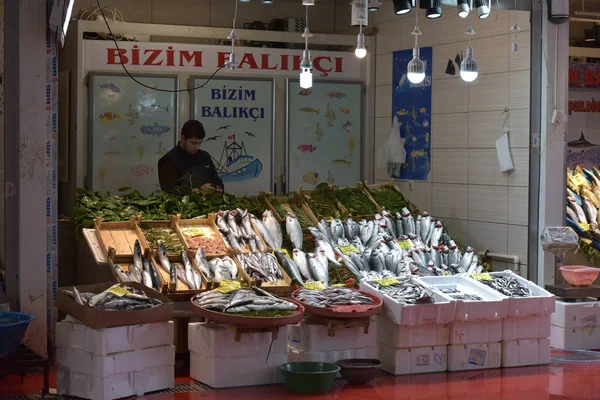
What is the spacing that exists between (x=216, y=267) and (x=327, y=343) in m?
1.26

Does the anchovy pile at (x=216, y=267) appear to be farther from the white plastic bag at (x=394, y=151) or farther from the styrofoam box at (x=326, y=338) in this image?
the white plastic bag at (x=394, y=151)

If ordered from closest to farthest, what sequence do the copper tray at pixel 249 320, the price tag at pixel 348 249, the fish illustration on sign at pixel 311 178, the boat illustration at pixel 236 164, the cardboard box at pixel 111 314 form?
the cardboard box at pixel 111 314 → the copper tray at pixel 249 320 → the price tag at pixel 348 249 → the boat illustration at pixel 236 164 → the fish illustration on sign at pixel 311 178

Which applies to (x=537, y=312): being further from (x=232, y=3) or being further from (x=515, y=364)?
(x=232, y=3)

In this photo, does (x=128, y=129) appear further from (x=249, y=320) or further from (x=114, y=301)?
(x=249, y=320)

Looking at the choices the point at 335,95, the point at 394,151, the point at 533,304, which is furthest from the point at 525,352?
the point at 335,95

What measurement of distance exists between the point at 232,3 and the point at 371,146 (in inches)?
117

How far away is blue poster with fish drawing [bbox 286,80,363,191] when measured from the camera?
39.2ft

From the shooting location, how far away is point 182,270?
8.12 meters

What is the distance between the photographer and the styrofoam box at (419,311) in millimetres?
7688

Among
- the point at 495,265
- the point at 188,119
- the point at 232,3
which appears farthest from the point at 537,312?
the point at 232,3

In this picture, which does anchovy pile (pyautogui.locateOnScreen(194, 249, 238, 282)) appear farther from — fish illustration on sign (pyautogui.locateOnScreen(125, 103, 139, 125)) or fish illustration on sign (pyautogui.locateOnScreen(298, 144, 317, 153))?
fish illustration on sign (pyautogui.locateOnScreen(298, 144, 317, 153))

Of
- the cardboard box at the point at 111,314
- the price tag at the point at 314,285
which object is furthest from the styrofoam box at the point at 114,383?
the price tag at the point at 314,285

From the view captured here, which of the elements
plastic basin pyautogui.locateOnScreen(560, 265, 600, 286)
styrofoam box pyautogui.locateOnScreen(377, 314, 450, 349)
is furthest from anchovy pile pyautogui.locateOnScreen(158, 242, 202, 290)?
plastic basin pyautogui.locateOnScreen(560, 265, 600, 286)

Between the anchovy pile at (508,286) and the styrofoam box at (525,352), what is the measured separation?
42 cm
